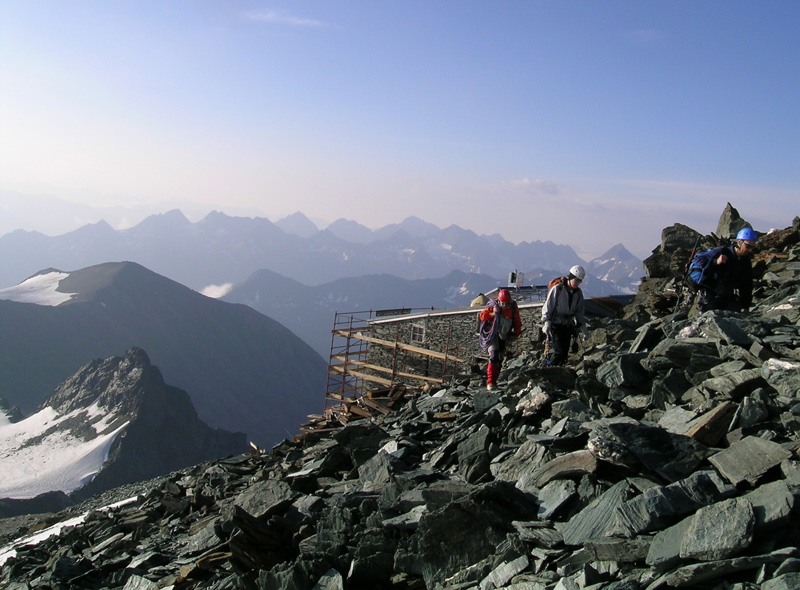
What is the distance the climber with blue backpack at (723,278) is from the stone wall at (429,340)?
21.9 metres

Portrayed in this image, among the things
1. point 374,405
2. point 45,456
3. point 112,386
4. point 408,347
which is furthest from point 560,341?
point 112,386

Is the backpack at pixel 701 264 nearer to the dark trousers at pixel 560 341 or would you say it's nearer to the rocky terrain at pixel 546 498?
the rocky terrain at pixel 546 498

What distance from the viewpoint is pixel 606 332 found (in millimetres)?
13953

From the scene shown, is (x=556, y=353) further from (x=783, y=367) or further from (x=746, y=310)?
(x=783, y=367)

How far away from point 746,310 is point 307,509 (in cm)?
775

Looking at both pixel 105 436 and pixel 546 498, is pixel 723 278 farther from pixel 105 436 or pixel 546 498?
pixel 105 436

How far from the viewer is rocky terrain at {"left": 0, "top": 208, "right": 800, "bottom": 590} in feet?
16.5

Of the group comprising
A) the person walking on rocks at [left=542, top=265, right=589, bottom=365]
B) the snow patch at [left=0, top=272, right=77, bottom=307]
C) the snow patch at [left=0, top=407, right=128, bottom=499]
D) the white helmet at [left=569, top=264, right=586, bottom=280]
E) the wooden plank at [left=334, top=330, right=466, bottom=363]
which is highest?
the white helmet at [left=569, top=264, right=586, bottom=280]

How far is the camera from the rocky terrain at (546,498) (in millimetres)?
5027

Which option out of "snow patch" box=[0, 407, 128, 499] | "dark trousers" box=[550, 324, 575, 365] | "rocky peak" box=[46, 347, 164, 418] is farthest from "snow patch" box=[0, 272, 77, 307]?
"dark trousers" box=[550, 324, 575, 365]

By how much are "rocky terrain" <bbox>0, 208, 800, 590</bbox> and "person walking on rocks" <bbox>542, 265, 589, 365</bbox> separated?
0.78 m

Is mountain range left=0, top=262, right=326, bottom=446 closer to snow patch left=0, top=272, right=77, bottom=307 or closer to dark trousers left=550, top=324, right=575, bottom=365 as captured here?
snow patch left=0, top=272, right=77, bottom=307

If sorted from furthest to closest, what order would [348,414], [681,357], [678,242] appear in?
1. [678,242]
2. [348,414]
3. [681,357]

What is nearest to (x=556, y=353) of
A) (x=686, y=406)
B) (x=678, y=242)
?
(x=686, y=406)
